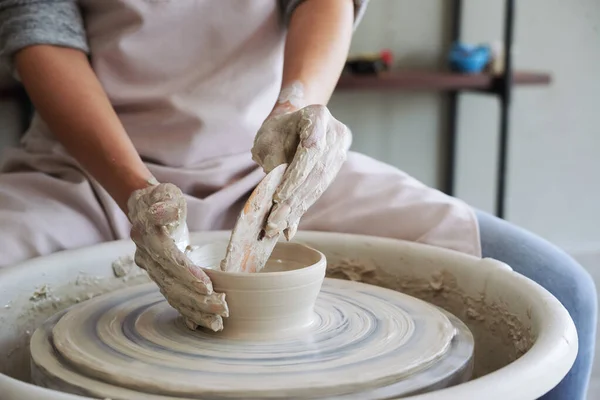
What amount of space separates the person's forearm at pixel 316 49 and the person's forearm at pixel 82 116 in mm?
239

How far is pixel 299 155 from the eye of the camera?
3.02ft

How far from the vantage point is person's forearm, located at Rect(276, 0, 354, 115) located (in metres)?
1.18

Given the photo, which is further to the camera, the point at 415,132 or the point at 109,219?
the point at 415,132

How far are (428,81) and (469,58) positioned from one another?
0.22 m

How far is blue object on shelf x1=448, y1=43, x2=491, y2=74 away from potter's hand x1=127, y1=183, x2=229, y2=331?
6.49 ft

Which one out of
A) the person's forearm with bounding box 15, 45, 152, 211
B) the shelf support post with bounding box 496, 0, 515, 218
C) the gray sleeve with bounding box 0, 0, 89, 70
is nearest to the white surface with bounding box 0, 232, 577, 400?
the person's forearm with bounding box 15, 45, 152, 211

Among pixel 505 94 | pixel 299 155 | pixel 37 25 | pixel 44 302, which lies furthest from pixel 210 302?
pixel 505 94

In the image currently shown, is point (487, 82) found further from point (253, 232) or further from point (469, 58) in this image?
point (253, 232)

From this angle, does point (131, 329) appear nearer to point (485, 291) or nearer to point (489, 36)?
point (485, 291)

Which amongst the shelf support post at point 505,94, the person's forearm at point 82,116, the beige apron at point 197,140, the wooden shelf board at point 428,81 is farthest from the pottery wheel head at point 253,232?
the shelf support post at point 505,94

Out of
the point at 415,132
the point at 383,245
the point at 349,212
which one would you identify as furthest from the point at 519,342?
the point at 415,132

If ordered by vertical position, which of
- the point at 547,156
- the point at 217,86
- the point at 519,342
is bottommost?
the point at 547,156

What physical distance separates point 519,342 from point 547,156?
2271mm

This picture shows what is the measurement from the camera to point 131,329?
0.89m
